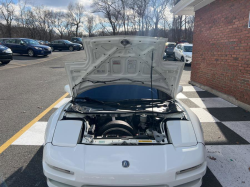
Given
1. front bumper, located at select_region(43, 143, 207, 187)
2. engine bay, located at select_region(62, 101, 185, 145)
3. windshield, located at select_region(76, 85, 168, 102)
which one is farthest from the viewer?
windshield, located at select_region(76, 85, 168, 102)

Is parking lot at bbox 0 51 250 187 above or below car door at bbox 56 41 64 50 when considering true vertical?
below

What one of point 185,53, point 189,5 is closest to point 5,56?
point 189,5

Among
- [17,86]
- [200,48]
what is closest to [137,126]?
[200,48]

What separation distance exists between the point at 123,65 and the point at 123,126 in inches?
43.8

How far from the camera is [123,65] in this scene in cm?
321

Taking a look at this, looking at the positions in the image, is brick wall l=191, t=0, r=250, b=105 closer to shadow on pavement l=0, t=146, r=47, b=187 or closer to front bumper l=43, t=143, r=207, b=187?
front bumper l=43, t=143, r=207, b=187

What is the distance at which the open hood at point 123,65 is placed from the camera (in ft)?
9.59

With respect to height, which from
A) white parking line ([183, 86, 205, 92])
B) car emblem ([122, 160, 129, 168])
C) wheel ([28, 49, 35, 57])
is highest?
wheel ([28, 49, 35, 57])

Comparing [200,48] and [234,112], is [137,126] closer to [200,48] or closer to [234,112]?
[234,112]

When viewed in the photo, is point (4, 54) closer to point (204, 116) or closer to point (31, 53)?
point (31, 53)

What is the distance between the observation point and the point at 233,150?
3.33 metres

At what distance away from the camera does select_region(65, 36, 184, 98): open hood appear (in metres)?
2.92

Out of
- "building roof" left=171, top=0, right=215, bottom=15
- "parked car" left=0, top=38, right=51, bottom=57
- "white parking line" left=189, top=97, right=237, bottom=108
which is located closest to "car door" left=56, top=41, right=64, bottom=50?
"parked car" left=0, top=38, right=51, bottom=57

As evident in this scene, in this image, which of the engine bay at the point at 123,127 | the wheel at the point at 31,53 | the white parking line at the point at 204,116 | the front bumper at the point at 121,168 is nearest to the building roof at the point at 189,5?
the white parking line at the point at 204,116
